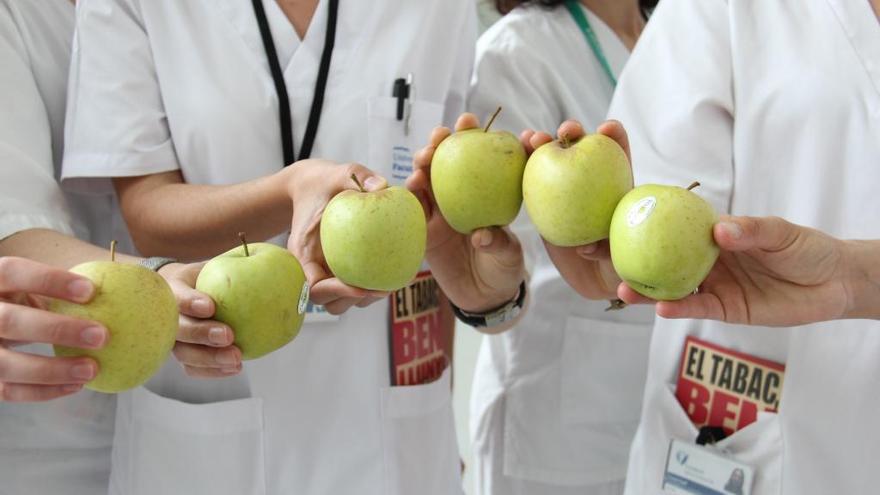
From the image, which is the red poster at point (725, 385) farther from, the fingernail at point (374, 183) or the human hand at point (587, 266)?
the fingernail at point (374, 183)

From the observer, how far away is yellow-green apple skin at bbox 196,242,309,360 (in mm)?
939

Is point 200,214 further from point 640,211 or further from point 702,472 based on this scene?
point 702,472

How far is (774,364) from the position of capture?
116 cm

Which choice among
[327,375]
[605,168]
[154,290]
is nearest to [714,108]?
[605,168]

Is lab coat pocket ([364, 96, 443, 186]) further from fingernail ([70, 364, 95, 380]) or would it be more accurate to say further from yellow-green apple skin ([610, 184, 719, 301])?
fingernail ([70, 364, 95, 380])

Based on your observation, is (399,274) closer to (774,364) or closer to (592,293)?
(592,293)

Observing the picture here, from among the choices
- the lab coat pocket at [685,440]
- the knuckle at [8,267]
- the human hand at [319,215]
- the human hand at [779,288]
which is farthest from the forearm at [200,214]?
the lab coat pocket at [685,440]

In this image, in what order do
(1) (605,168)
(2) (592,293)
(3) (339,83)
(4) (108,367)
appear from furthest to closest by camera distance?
(3) (339,83)
(2) (592,293)
(1) (605,168)
(4) (108,367)

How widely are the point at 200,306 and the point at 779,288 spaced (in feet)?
2.19

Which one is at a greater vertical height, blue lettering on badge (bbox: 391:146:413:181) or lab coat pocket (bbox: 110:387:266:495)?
blue lettering on badge (bbox: 391:146:413:181)

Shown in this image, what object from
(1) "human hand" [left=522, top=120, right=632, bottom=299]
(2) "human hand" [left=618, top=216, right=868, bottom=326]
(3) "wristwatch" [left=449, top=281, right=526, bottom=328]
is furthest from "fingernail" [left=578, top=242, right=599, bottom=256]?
(3) "wristwatch" [left=449, top=281, right=526, bottom=328]

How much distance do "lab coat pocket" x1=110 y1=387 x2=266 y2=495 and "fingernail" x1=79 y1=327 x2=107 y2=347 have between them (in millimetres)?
426

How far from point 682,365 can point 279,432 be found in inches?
24.1

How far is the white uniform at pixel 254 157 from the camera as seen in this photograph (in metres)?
1.21
